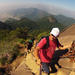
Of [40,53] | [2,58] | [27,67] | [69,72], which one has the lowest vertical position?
[2,58]

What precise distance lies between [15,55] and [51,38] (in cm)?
1301

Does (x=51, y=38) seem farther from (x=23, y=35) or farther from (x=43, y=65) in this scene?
(x=23, y=35)

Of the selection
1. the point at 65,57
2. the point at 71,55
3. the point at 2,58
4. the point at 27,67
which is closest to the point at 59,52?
the point at 65,57

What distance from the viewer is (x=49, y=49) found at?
4.56m

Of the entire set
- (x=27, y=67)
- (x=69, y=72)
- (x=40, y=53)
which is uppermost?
(x=40, y=53)

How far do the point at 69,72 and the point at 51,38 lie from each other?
174 centimetres

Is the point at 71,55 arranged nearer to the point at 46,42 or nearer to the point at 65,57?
the point at 65,57

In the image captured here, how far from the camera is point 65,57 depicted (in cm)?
653

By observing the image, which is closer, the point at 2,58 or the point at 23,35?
the point at 2,58

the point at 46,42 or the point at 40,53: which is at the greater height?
the point at 46,42

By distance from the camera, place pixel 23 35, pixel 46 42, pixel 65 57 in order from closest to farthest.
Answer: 1. pixel 46 42
2. pixel 65 57
3. pixel 23 35

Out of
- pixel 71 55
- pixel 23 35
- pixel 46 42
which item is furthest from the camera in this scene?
pixel 23 35

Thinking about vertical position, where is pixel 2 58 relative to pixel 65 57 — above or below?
below

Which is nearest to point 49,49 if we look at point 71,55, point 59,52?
point 71,55
